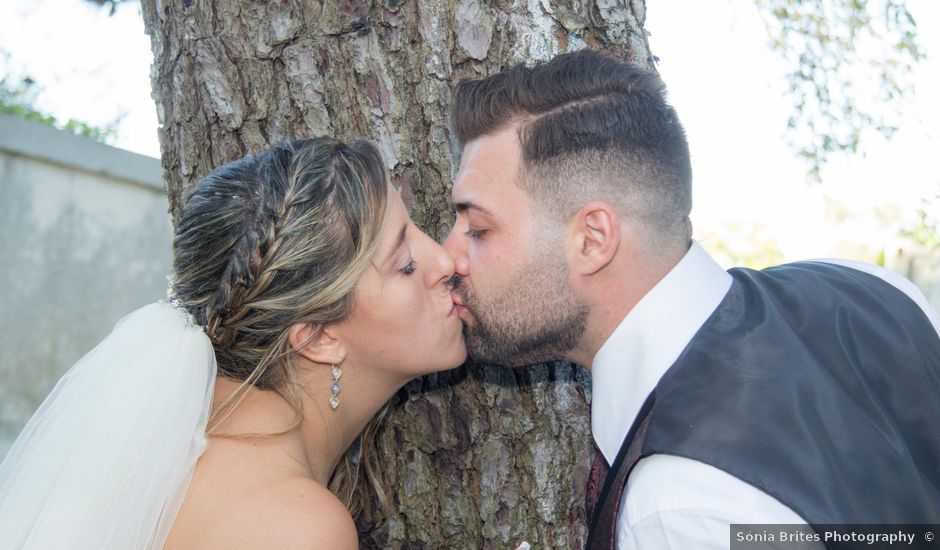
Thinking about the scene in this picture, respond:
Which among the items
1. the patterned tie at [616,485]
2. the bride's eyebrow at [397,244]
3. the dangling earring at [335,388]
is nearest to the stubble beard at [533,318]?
the bride's eyebrow at [397,244]

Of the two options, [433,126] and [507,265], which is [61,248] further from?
[507,265]

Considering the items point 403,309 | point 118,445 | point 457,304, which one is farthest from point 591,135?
point 118,445

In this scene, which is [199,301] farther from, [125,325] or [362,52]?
[362,52]

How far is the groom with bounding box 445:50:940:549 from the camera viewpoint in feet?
6.51

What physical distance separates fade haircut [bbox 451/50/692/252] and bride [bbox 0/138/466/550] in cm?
38

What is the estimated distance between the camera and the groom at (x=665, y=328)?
1984mm

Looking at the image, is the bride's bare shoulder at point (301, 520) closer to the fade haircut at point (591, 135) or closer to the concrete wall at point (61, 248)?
the fade haircut at point (591, 135)

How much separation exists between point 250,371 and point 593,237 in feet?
3.68

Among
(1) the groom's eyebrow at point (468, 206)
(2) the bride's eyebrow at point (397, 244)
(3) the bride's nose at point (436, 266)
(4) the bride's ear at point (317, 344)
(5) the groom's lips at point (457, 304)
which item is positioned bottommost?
(4) the bride's ear at point (317, 344)

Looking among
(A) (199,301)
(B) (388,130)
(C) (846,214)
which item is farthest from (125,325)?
(C) (846,214)

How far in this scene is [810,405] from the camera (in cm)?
208

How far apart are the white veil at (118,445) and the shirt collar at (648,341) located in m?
1.14

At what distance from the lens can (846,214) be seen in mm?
10352

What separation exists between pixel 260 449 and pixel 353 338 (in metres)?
0.44
